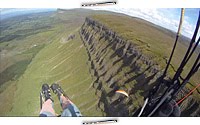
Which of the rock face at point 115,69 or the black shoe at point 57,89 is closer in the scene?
the rock face at point 115,69

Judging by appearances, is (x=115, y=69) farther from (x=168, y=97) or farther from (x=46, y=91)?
(x=168, y=97)

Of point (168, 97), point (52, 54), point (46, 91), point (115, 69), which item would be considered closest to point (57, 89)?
point (46, 91)

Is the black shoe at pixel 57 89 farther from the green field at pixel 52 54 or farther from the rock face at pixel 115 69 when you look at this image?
the rock face at pixel 115 69

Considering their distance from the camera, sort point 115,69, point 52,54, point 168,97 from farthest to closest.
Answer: point 52,54, point 115,69, point 168,97

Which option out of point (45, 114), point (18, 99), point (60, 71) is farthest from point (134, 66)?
point (18, 99)

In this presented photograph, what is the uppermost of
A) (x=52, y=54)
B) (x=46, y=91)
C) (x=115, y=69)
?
(x=52, y=54)

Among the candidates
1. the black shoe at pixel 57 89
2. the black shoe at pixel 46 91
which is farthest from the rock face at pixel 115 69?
the black shoe at pixel 46 91

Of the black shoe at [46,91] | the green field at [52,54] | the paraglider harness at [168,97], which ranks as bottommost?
the black shoe at [46,91]

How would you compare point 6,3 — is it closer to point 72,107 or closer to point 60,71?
point 60,71
